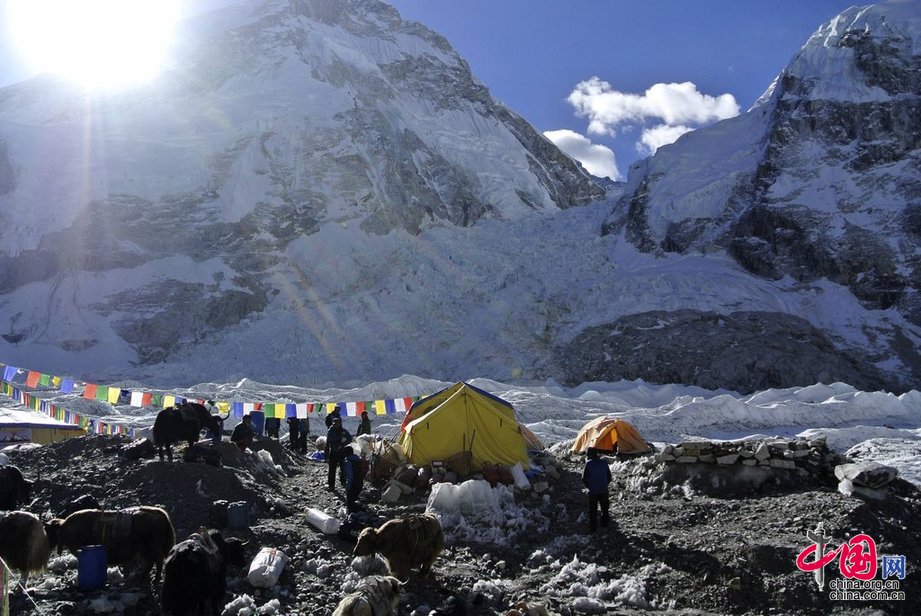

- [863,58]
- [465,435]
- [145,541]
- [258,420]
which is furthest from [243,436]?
[863,58]

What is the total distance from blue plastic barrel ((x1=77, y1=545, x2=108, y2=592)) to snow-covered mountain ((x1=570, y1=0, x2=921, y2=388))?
1422 inches

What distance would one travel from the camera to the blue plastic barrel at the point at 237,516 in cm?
960

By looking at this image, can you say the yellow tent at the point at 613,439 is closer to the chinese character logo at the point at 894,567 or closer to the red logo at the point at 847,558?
the red logo at the point at 847,558

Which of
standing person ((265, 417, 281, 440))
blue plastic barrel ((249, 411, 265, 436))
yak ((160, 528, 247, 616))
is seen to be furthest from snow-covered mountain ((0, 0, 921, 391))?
yak ((160, 528, 247, 616))

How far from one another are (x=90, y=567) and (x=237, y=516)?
2.50 meters

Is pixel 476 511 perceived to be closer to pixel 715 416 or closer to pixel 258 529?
pixel 258 529

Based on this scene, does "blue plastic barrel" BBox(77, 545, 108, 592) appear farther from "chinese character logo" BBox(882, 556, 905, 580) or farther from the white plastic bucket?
"chinese character logo" BBox(882, 556, 905, 580)

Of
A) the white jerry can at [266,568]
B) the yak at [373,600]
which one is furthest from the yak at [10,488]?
the yak at [373,600]

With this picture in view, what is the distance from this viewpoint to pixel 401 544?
26.1 ft

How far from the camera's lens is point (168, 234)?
179ft

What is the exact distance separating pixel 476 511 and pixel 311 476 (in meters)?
5.34

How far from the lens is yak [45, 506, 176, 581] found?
7.70m

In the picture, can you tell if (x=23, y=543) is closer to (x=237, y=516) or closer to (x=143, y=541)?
(x=143, y=541)

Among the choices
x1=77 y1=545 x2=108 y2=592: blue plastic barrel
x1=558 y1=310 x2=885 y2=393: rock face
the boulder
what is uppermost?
x1=558 y1=310 x2=885 y2=393: rock face
